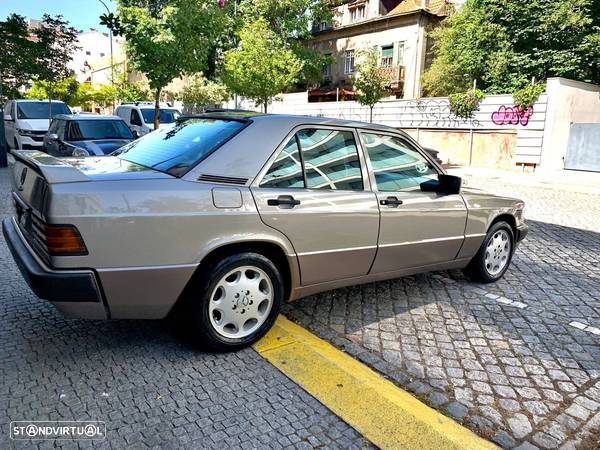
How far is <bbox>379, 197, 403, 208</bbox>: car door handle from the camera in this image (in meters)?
3.82

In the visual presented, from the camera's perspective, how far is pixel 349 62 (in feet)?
109

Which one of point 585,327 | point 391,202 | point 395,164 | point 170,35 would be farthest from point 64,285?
point 170,35

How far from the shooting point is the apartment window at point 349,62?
33156 mm

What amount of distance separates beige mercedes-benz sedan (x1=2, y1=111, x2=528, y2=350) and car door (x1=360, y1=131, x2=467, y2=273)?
0.04 ft

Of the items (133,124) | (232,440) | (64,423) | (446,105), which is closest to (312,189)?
(232,440)

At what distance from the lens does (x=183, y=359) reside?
10.5ft

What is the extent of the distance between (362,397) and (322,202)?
1388 millimetres

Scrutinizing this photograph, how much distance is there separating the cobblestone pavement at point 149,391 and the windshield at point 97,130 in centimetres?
794

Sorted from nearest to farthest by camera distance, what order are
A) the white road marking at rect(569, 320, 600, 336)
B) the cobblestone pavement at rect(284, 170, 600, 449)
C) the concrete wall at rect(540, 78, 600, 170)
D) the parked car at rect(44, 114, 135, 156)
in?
the cobblestone pavement at rect(284, 170, 600, 449)
the white road marking at rect(569, 320, 600, 336)
the parked car at rect(44, 114, 135, 156)
the concrete wall at rect(540, 78, 600, 170)

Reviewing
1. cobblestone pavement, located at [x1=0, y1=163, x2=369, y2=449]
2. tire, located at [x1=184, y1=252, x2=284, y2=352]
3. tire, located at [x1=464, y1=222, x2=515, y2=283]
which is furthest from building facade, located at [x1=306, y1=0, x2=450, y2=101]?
cobblestone pavement, located at [x1=0, y1=163, x2=369, y2=449]

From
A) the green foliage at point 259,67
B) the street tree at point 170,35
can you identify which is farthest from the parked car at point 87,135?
the green foliage at point 259,67

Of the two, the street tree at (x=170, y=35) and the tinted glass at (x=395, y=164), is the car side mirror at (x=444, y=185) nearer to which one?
the tinted glass at (x=395, y=164)

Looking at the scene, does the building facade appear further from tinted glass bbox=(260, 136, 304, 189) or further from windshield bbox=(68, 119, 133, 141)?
tinted glass bbox=(260, 136, 304, 189)

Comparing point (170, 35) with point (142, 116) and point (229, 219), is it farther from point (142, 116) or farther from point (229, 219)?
point (229, 219)
